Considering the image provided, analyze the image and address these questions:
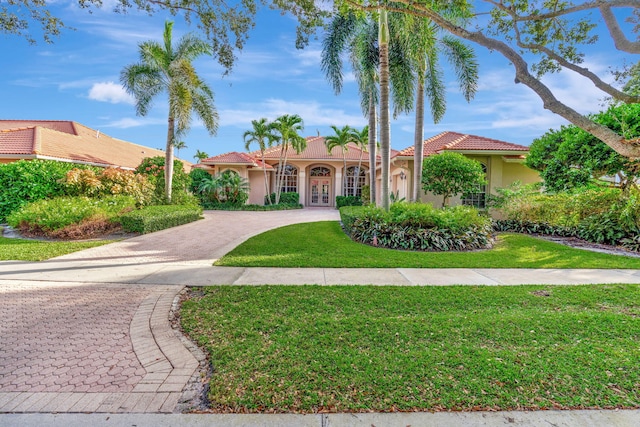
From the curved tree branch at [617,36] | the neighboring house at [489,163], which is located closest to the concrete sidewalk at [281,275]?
the curved tree branch at [617,36]

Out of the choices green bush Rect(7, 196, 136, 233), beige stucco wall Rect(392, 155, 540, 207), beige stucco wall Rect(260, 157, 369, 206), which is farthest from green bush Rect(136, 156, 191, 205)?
beige stucco wall Rect(392, 155, 540, 207)

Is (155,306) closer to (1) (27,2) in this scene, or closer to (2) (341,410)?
(2) (341,410)

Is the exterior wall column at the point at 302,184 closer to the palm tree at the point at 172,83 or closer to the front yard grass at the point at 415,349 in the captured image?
the palm tree at the point at 172,83

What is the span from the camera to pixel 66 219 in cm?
1064

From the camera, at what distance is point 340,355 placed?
313 cm

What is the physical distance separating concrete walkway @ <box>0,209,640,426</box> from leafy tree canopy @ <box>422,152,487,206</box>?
22.6 ft

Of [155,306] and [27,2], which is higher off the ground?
[27,2]

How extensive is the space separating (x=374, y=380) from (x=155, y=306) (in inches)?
137

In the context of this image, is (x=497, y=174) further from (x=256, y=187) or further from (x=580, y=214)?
(x=256, y=187)

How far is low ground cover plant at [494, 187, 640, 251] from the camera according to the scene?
386 inches

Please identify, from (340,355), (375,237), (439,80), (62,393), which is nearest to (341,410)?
(340,355)

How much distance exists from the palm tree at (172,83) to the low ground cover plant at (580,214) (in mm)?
14758

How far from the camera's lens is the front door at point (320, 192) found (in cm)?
2908

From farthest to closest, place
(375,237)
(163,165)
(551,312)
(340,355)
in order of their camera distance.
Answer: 1. (163,165)
2. (375,237)
3. (551,312)
4. (340,355)
